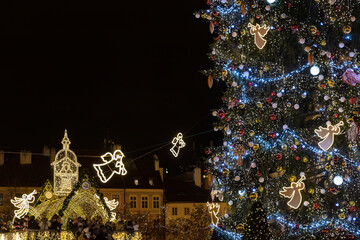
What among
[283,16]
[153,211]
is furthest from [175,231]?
[283,16]

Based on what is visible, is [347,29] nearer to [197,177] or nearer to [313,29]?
[313,29]

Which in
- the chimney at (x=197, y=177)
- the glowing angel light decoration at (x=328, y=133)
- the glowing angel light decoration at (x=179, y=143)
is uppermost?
the chimney at (x=197, y=177)

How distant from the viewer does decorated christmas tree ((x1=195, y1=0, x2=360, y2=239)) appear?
12.1 m

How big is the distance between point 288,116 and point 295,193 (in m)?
1.74

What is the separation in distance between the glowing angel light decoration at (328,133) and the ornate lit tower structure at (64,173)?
29.3 feet

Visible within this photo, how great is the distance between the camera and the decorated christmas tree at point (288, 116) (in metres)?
12.1

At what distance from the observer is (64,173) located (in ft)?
60.2

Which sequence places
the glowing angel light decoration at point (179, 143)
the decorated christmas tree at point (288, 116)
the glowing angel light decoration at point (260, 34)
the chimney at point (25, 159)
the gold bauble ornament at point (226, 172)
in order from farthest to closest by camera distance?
the chimney at point (25, 159)
the glowing angel light decoration at point (179, 143)
the gold bauble ornament at point (226, 172)
the glowing angel light decoration at point (260, 34)
the decorated christmas tree at point (288, 116)

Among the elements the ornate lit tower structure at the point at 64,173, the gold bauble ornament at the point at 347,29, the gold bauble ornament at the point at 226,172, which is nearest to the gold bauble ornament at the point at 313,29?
the gold bauble ornament at the point at 347,29


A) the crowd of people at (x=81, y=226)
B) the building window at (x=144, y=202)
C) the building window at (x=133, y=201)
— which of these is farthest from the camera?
the building window at (x=144, y=202)

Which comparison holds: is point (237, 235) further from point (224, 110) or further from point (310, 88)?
point (310, 88)

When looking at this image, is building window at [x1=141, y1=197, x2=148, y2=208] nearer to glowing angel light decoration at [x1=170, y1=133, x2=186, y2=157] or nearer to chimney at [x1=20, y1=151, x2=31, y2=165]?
chimney at [x1=20, y1=151, x2=31, y2=165]

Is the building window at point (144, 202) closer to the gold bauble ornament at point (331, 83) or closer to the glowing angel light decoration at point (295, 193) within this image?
the glowing angel light decoration at point (295, 193)

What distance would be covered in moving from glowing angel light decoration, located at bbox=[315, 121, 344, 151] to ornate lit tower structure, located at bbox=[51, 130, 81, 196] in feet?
29.3
